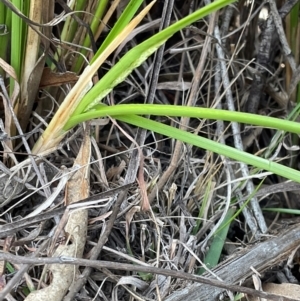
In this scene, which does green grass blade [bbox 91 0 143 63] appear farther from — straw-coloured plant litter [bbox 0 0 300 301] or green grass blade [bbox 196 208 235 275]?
green grass blade [bbox 196 208 235 275]

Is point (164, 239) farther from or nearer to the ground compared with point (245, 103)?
nearer to the ground

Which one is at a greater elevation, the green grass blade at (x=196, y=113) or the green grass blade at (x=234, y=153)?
the green grass blade at (x=196, y=113)

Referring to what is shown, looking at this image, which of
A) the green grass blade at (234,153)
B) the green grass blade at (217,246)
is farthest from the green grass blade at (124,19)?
the green grass blade at (217,246)

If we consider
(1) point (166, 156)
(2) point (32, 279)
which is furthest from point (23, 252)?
(1) point (166, 156)

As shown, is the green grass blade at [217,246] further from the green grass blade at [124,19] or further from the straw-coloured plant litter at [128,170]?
the green grass blade at [124,19]

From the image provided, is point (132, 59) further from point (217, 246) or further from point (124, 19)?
point (217, 246)

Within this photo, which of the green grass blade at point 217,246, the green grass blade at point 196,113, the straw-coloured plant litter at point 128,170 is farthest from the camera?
the green grass blade at point 217,246

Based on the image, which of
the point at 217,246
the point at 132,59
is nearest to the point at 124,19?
the point at 132,59

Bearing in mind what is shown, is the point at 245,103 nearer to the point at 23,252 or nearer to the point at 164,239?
the point at 164,239
